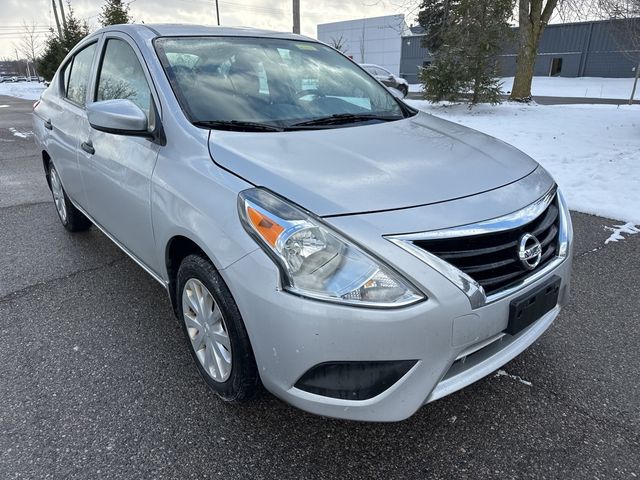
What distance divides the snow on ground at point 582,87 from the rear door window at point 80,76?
2810cm

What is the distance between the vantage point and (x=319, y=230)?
64.4 inches

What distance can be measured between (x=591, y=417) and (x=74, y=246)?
395cm

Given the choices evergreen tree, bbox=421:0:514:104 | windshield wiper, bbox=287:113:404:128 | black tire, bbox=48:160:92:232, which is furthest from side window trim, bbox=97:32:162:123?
evergreen tree, bbox=421:0:514:104

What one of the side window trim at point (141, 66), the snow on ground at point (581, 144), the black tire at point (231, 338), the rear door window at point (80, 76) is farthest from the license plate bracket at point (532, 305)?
the snow on ground at point (581, 144)

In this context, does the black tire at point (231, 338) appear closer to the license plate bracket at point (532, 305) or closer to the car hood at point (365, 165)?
the car hood at point (365, 165)

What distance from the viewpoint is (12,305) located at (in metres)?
3.09

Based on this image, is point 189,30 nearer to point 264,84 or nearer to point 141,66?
point 141,66

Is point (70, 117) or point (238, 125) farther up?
point (238, 125)

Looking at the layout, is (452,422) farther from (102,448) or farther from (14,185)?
(14,185)

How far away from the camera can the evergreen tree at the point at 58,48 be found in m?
27.1

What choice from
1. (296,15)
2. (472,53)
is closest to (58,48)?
(296,15)

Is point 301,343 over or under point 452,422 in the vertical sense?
over

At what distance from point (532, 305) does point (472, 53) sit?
481 inches

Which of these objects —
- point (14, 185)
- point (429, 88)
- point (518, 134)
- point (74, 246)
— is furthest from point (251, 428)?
point (429, 88)
